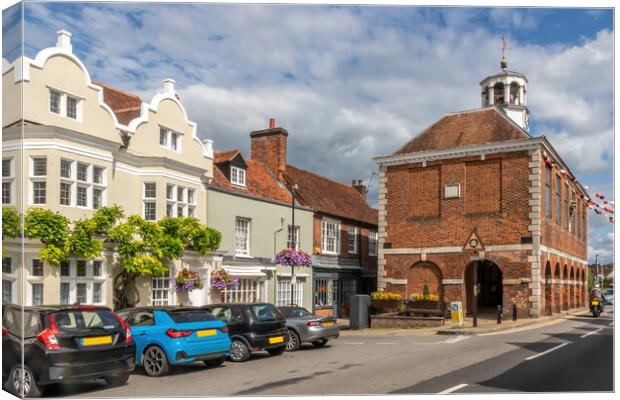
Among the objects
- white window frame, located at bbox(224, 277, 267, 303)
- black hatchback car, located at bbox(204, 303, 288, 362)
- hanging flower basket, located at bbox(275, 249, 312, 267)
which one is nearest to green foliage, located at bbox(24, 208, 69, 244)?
black hatchback car, located at bbox(204, 303, 288, 362)

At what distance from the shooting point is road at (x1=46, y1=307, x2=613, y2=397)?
11773mm

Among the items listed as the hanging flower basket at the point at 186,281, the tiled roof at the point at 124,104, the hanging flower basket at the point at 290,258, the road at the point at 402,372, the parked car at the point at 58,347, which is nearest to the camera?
the parked car at the point at 58,347

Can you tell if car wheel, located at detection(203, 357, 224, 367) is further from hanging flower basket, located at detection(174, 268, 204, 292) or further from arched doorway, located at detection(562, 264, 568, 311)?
arched doorway, located at detection(562, 264, 568, 311)

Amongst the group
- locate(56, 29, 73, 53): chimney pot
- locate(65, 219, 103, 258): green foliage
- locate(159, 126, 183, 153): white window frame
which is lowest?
locate(65, 219, 103, 258): green foliage

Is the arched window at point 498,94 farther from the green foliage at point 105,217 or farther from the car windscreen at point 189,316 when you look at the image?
the car windscreen at point 189,316

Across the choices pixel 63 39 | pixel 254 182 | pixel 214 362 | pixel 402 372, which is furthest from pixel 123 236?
pixel 254 182

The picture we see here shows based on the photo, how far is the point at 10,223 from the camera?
12211mm

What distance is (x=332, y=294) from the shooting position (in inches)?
1371

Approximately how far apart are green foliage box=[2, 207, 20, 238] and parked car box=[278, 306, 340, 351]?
353 inches

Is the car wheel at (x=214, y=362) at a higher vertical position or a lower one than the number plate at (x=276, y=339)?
lower

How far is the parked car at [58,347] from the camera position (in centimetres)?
1097

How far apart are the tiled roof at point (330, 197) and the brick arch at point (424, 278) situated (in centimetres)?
518

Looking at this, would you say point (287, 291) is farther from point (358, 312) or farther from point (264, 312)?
point (264, 312)

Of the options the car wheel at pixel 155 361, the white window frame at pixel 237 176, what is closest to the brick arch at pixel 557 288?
the white window frame at pixel 237 176
